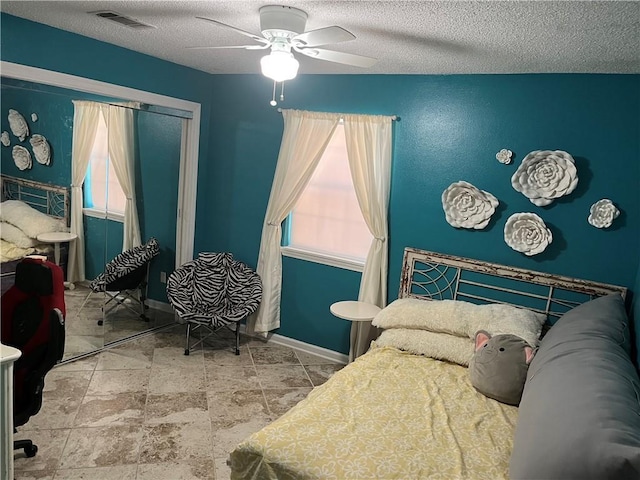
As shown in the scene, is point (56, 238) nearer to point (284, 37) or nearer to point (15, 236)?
point (15, 236)

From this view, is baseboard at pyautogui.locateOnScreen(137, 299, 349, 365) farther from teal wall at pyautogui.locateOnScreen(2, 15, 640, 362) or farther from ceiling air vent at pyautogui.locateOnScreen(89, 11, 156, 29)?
ceiling air vent at pyautogui.locateOnScreen(89, 11, 156, 29)

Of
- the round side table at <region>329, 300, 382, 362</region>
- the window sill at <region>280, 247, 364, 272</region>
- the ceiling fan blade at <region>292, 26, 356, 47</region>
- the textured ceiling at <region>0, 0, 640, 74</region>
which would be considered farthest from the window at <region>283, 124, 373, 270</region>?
the ceiling fan blade at <region>292, 26, 356, 47</region>

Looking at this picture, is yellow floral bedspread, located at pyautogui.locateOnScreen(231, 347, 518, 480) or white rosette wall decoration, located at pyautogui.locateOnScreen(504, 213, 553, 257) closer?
yellow floral bedspread, located at pyautogui.locateOnScreen(231, 347, 518, 480)

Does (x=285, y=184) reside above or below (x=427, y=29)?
below

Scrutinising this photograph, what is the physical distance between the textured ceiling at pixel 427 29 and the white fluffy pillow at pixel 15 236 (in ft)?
4.22

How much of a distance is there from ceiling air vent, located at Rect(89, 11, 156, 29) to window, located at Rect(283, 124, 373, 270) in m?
1.78

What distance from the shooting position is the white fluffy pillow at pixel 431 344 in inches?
128

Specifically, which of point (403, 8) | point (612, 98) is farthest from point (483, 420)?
point (612, 98)

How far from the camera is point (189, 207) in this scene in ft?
15.9

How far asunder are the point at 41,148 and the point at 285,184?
72.7 inches

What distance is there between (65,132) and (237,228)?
173 cm

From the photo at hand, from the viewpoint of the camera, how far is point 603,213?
130 inches

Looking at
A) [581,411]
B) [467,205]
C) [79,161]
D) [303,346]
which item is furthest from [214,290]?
[581,411]

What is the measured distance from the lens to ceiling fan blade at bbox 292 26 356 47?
7.07 ft
